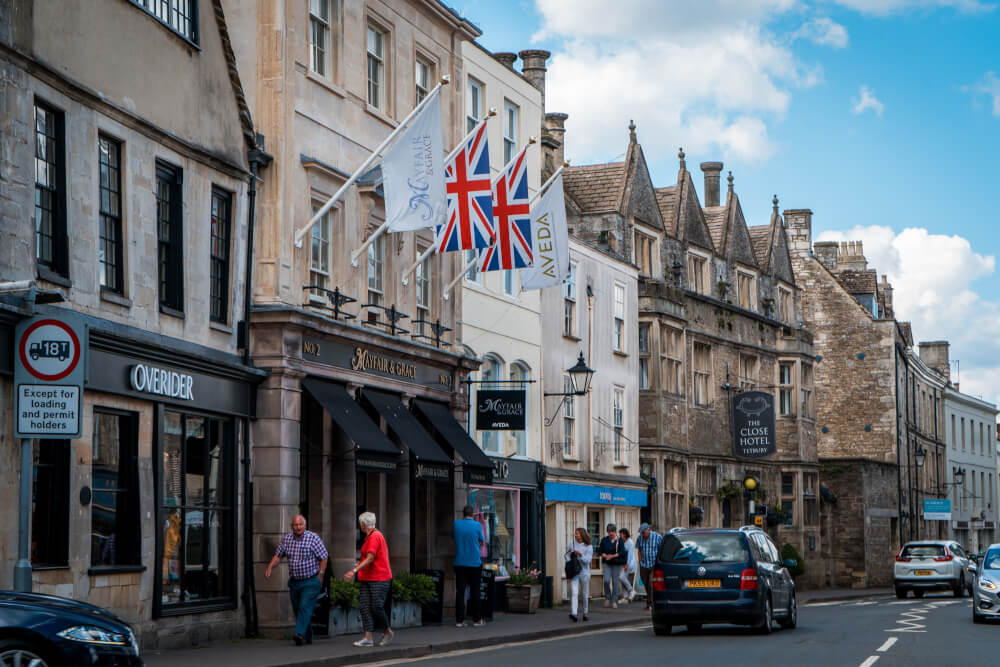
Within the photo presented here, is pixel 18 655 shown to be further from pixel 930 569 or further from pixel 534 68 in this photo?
pixel 930 569

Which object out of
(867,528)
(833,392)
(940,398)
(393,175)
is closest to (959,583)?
(867,528)

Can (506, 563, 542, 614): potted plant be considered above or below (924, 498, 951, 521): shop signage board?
below

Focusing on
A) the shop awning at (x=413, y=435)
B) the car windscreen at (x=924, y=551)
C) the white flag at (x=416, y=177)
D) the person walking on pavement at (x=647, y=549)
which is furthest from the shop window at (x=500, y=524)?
the car windscreen at (x=924, y=551)

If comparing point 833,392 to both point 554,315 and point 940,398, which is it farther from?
point 554,315

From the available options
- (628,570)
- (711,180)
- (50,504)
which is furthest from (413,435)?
(711,180)

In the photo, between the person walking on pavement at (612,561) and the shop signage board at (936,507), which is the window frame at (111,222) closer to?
the person walking on pavement at (612,561)

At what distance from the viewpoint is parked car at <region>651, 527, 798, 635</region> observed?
22.1 metres

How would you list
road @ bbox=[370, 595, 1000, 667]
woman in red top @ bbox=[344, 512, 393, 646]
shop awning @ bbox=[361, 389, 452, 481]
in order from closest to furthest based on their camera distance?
road @ bbox=[370, 595, 1000, 667] → woman in red top @ bbox=[344, 512, 393, 646] → shop awning @ bbox=[361, 389, 452, 481]

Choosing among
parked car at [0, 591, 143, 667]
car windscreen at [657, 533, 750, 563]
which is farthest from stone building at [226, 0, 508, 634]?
parked car at [0, 591, 143, 667]

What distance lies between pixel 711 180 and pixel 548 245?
89.3 feet

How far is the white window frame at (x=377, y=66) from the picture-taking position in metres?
25.5

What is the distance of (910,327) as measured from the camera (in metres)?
77.8

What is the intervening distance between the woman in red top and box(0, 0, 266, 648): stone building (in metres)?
2.14

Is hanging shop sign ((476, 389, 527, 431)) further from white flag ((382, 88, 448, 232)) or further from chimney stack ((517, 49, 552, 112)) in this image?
chimney stack ((517, 49, 552, 112))
